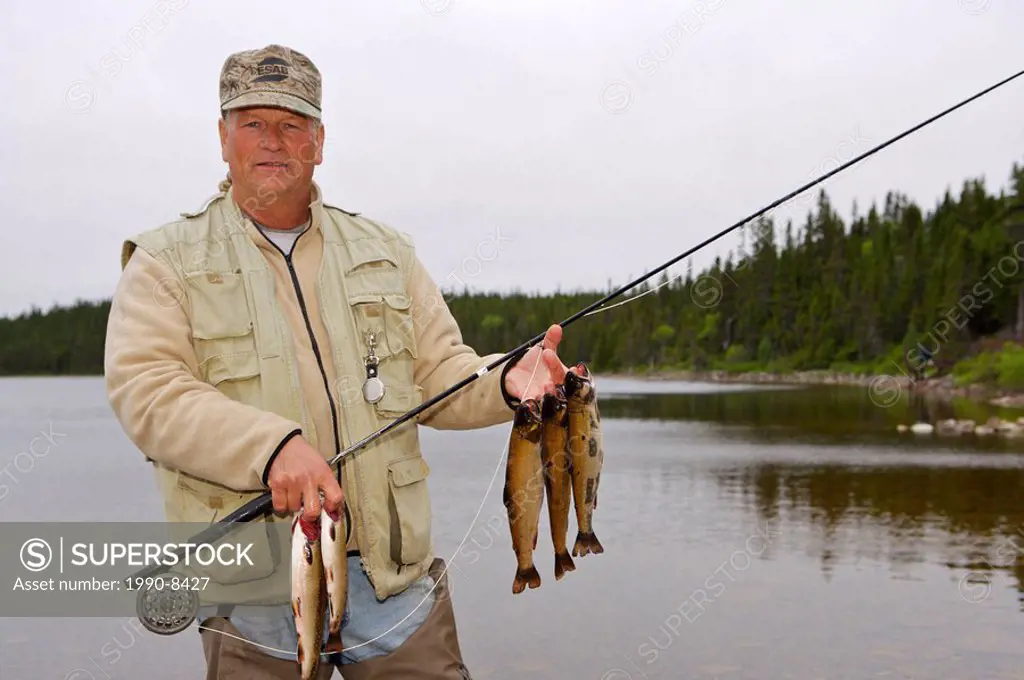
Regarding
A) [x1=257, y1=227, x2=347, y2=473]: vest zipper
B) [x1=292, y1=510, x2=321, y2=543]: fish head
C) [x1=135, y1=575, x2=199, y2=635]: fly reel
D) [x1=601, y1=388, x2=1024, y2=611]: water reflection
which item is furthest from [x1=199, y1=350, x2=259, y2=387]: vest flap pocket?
[x1=601, y1=388, x2=1024, y2=611]: water reflection

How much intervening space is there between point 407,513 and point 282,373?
25.8 inches

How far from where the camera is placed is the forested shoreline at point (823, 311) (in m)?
82.5

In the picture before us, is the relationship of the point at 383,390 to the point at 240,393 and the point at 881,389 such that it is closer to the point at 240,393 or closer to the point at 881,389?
the point at 240,393

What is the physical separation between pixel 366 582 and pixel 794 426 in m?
48.4

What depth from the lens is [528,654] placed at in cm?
1385

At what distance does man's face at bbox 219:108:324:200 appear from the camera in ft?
12.1

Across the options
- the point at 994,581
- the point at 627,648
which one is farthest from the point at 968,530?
the point at 627,648

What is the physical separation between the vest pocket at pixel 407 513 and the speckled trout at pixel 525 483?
1.08 ft

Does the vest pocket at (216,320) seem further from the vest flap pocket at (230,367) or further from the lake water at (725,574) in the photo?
the lake water at (725,574)

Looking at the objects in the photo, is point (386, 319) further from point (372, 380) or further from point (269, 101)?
point (269, 101)

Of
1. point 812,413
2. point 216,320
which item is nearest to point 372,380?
point 216,320

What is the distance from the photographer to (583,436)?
3.87 m

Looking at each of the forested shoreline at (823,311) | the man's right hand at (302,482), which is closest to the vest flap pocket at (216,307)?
the man's right hand at (302,482)

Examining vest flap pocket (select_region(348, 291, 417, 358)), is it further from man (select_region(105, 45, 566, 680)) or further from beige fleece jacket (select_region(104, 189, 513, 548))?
beige fleece jacket (select_region(104, 189, 513, 548))
